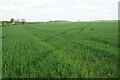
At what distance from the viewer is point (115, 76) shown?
7.67 feet

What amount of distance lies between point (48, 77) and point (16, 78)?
3.00ft

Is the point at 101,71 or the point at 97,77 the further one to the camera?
the point at 101,71

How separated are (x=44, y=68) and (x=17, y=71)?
2.91 ft

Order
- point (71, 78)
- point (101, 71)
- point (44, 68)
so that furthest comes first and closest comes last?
point (44, 68) < point (101, 71) < point (71, 78)

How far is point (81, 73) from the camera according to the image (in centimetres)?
238

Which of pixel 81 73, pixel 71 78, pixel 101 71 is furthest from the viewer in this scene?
pixel 101 71

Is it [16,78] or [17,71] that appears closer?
[16,78]

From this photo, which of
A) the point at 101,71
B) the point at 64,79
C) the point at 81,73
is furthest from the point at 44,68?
the point at 101,71

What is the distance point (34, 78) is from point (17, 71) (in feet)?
2.59

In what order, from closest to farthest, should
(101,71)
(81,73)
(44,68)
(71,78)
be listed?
(71,78) → (81,73) → (101,71) → (44,68)

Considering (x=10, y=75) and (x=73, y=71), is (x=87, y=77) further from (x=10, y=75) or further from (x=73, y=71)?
(x=10, y=75)

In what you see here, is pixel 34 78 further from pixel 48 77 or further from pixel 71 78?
pixel 71 78

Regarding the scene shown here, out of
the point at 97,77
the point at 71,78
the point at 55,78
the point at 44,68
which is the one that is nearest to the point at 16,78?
the point at 44,68

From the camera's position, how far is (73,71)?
2.51 m
